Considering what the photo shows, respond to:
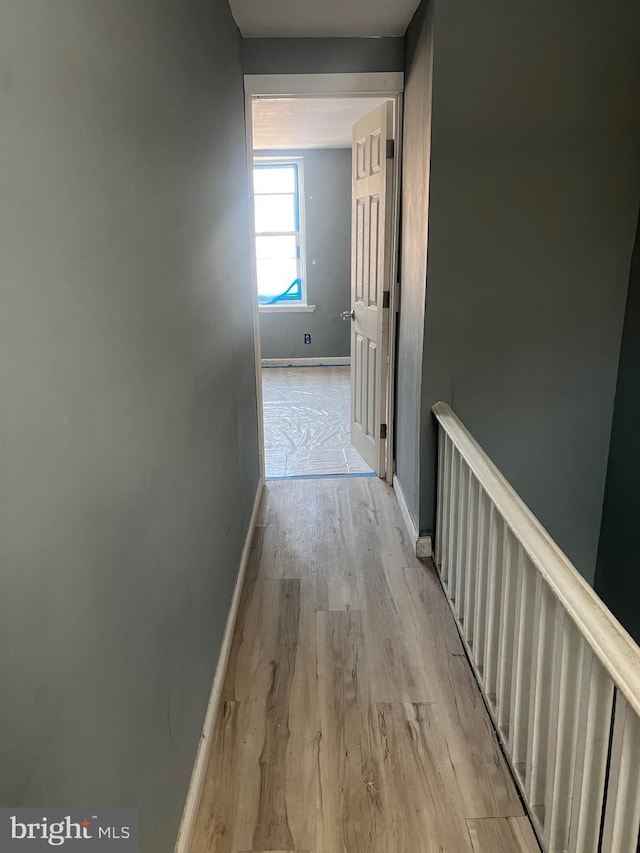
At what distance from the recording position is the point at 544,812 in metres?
1.68

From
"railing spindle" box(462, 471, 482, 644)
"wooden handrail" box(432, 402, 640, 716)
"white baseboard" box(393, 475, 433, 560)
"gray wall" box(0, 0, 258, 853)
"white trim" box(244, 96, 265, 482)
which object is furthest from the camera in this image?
"white trim" box(244, 96, 265, 482)

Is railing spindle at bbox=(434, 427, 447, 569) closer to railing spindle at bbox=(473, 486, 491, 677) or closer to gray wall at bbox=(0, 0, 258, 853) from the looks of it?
railing spindle at bbox=(473, 486, 491, 677)

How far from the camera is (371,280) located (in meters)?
3.95

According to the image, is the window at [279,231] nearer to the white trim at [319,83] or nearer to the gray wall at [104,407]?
the white trim at [319,83]

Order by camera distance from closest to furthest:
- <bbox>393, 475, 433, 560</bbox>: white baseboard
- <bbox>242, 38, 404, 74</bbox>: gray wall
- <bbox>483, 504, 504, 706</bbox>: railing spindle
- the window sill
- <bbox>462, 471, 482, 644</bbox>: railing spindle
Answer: <bbox>483, 504, 504, 706</bbox>: railing spindle < <bbox>462, 471, 482, 644</bbox>: railing spindle < <bbox>393, 475, 433, 560</bbox>: white baseboard < <bbox>242, 38, 404, 74</bbox>: gray wall < the window sill

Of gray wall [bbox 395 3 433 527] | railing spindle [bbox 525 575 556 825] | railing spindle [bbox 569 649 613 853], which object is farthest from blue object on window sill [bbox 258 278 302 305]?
railing spindle [bbox 569 649 613 853]

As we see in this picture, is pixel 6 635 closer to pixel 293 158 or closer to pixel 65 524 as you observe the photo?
pixel 65 524

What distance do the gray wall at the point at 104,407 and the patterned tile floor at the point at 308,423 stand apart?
7.49 feet

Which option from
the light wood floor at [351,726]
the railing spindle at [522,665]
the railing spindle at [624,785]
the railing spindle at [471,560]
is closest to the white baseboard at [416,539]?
the light wood floor at [351,726]

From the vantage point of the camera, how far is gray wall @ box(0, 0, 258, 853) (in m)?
0.78

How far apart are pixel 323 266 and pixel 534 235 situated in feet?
15.2

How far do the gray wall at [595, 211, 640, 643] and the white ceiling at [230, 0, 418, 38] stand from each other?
1532 millimetres

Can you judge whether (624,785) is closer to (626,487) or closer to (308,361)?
(626,487)

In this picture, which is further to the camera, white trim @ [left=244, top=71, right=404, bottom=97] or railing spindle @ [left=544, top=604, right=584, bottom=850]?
white trim @ [left=244, top=71, right=404, bottom=97]
